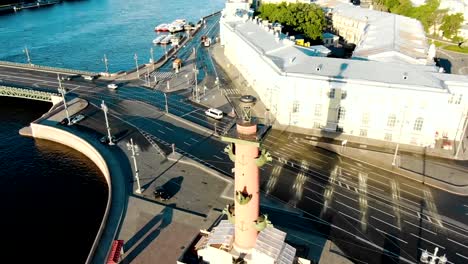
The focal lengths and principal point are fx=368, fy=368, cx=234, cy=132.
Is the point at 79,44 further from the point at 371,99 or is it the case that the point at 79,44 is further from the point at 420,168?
the point at 420,168

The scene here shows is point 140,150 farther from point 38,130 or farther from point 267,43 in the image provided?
A: point 267,43

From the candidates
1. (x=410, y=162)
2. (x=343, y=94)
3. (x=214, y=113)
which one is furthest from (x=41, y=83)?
(x=410, y=162)

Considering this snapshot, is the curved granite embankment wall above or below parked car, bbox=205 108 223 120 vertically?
below

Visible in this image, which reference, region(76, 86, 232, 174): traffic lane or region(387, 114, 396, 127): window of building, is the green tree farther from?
region(76, 86, 232, 174): traffic lane

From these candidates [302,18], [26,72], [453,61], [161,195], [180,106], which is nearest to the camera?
[161,195]

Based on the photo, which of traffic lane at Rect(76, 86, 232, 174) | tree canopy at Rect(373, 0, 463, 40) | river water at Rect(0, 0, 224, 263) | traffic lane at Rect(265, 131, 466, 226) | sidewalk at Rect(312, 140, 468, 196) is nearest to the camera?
river water at Rect(0, 0, 224, 263)

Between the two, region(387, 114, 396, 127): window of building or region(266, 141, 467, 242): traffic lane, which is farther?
region(387, 114, 396, 127): window of building

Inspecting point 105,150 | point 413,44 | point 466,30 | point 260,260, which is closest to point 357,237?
point 260,260

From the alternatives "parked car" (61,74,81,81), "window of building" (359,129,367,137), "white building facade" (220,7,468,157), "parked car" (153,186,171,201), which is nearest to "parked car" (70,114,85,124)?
"parked car" (61,74,81,81)
